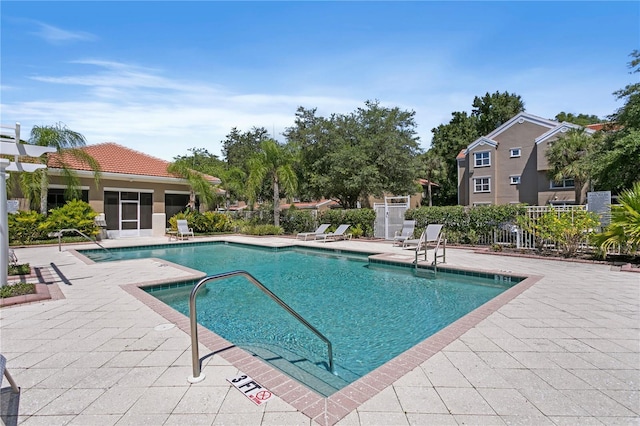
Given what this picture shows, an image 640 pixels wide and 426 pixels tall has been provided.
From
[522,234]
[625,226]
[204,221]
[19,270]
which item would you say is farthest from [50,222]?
[625,226]

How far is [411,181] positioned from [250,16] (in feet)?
65.0

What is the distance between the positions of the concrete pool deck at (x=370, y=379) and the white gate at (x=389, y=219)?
1143 centimetres

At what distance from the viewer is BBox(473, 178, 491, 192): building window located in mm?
33344

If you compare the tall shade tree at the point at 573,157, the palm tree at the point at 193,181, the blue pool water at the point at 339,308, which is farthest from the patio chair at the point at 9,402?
the tall shade tree at the point at 573,157

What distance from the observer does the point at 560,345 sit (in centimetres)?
395

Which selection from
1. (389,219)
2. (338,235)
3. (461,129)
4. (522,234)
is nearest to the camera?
(522,234)

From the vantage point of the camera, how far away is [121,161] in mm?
20844

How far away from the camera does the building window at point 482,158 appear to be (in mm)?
→ 33219

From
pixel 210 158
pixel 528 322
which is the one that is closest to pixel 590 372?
pixel 528 322

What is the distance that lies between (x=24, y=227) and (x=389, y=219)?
55.8 ft

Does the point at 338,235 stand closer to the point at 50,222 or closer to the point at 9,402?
the point at 50,222

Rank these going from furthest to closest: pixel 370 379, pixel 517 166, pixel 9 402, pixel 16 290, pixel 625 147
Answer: pixel 517 166
pixel 625 147
pixel 16 290
pixel 370 379
pixel 9 402

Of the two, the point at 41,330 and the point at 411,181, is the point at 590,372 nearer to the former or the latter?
the point at 41,330

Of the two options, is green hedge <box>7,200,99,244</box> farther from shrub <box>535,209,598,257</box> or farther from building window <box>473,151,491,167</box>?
building window <box>473,151,491,167</box>
